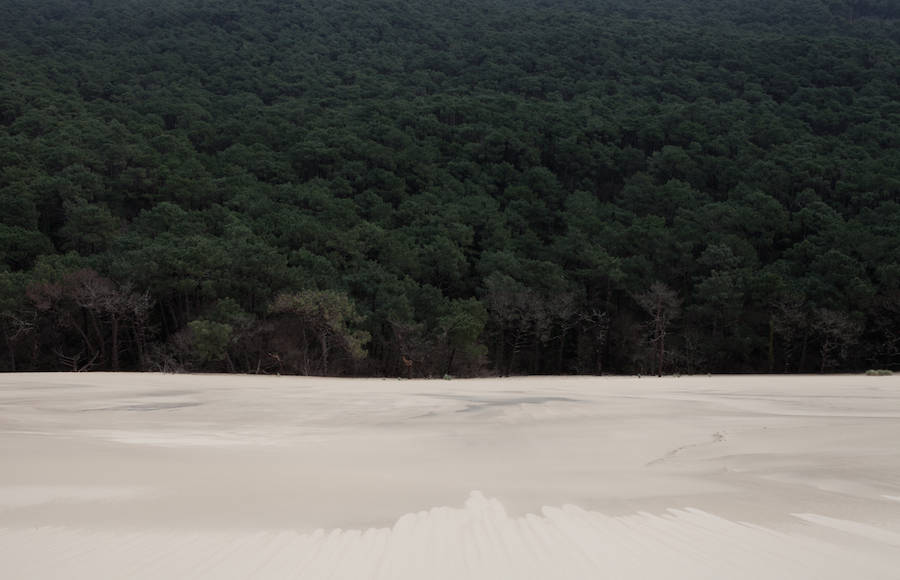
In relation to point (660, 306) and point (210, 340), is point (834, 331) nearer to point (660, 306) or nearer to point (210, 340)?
point (660, 306)

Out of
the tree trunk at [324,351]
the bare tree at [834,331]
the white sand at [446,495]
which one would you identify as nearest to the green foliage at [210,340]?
the tree trunk at [324,351]

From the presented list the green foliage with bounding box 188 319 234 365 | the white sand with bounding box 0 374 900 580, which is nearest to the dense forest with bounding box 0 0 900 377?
the green foliage with bounding box 188 319 234 365

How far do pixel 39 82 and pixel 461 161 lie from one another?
4303cm

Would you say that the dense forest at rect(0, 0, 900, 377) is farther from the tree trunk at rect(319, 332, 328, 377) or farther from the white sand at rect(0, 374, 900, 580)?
the white sand at rect(0, 374, 900, 580)

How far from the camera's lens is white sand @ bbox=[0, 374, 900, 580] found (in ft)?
10.9

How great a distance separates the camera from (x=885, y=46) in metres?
85.2

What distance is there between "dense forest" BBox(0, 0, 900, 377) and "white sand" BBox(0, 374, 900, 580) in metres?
20.8

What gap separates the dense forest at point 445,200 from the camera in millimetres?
32812

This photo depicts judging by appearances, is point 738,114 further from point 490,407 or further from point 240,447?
point 240,447

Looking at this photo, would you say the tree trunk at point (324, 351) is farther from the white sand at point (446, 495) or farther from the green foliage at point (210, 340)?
the white sand at point (446, 495)

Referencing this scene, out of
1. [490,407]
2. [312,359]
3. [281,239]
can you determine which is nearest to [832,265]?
[312,359]

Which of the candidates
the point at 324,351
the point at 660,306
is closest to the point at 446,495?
the point at 324,351

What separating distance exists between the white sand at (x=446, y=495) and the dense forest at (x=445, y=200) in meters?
20.8

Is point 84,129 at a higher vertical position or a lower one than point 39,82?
lower
